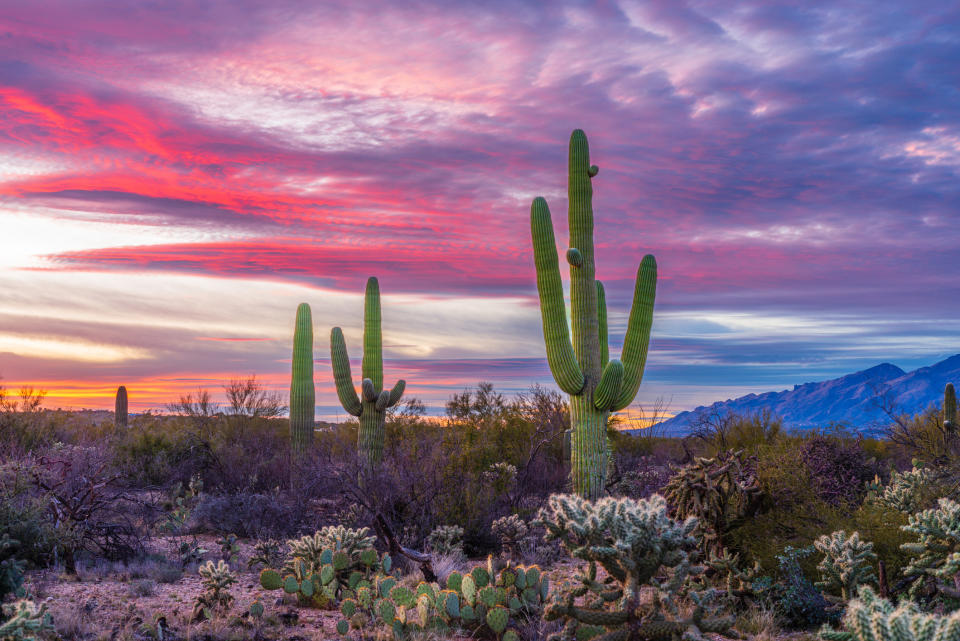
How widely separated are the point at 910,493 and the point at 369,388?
11012 millimetres

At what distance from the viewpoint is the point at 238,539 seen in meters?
11.5

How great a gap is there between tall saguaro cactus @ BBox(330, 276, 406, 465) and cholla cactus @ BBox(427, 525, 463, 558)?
668cm

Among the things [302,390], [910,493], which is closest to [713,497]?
[910,493]

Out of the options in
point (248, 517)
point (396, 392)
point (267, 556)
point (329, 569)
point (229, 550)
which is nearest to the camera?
point (329, 569)

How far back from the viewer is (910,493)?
810 cm

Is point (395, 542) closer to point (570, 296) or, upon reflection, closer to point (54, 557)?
point (54, 557)

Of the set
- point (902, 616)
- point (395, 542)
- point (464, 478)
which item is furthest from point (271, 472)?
point (902, 616)

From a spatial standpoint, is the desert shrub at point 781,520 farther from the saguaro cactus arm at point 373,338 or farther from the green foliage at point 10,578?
the saguaro cactus arm at point 373,338

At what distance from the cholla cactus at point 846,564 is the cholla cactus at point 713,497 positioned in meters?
1.18

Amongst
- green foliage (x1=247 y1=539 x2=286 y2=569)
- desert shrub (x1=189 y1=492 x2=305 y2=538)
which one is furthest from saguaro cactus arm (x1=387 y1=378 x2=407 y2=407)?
green foliage (x1=247 y1=539 x2=286 y2=569)

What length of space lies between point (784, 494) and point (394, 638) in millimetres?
4522

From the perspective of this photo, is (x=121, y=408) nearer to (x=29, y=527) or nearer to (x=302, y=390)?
(x=302, y=390)

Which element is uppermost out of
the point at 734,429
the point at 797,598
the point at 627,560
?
the point at 734,429

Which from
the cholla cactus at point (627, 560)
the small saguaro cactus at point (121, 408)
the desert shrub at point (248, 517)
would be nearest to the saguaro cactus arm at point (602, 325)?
the desert shrub at point (248, 517)
